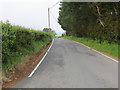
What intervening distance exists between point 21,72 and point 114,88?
4.77 m

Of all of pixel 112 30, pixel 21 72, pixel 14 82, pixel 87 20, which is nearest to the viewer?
pixel 14 82

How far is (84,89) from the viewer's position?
5434 mm

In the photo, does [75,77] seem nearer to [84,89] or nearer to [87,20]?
[84,89]

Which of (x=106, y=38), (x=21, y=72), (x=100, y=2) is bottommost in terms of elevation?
(x=21, y=72)

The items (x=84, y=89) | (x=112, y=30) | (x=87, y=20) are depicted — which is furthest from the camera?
(x=87, y=20)

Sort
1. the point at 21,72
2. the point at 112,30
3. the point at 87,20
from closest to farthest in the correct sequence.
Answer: the point at 21,72, the point at 112,30, the point at 87,20

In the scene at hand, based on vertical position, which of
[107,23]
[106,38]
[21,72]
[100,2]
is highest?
[100,2]

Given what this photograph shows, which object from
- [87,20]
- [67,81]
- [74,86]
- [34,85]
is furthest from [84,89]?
→ [87,20]

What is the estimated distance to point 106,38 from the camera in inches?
804

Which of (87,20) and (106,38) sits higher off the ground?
(87,20)

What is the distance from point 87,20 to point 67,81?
25578mm

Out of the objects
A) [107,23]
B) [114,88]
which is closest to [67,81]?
[114,88]

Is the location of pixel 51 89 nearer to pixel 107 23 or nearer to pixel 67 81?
pixel 67 81

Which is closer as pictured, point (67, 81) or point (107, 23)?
point (67, 81)
